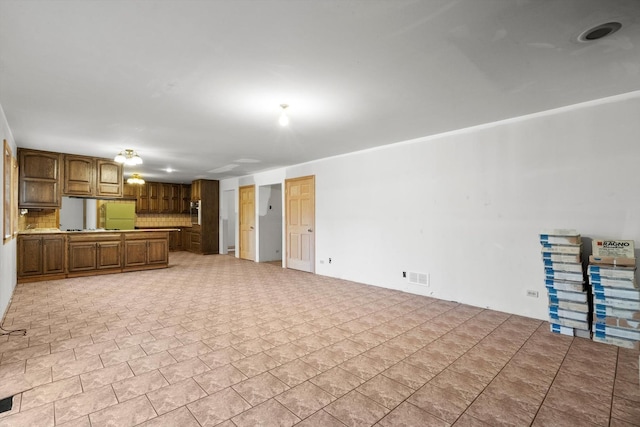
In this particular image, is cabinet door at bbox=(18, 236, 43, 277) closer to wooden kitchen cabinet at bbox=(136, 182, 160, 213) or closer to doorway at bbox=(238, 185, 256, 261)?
doorway at bbox=(238, 185, 256, 261)

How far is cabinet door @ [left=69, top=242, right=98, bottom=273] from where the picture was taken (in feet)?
20.3

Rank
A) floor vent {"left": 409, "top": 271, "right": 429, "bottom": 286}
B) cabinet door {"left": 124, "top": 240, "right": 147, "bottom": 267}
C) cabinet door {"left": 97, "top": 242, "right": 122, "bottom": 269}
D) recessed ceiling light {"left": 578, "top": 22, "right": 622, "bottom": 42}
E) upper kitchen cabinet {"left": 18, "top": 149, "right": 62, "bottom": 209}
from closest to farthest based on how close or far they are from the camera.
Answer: recessed ceiling light {"left": 578, "top": 22, "right": 622, "bottom": 42} → floor vent {"left": 409, "top": 271, "right": 429, "bottom": 286} → upper kitchen cabinet {"left": 18, "top": 149, "right": 62, "bottom": 209} → cabinet door {"left": 97, "top": 242, "right": 122, "bottom": 269} → cabinet door {"left": 124, "top": 240, "right": 147, "bottom": 267}

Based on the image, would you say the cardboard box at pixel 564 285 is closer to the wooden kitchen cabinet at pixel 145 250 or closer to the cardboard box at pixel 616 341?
the cardboard box at pixel 616 341

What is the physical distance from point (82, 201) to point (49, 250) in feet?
6.10

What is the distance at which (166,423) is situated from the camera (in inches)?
73.6

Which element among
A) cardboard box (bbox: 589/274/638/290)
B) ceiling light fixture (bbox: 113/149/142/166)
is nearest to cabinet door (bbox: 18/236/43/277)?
ceiling light fixture (bbox: 113/149/142/166)

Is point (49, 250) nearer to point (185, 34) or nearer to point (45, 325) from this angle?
point (45, 325)

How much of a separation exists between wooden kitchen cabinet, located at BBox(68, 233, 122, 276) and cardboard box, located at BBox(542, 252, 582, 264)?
7.59 m

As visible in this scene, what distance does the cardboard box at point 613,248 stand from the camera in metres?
3.07

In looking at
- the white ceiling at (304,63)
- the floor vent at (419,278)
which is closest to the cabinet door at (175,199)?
the white ceiling at (304,63)

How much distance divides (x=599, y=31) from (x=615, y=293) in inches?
94.6

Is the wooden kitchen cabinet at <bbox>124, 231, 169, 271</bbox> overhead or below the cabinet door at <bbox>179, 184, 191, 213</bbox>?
below

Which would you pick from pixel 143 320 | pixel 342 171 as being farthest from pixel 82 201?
pixel 342 171

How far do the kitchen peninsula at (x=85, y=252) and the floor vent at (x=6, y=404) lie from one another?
480 centimetres
